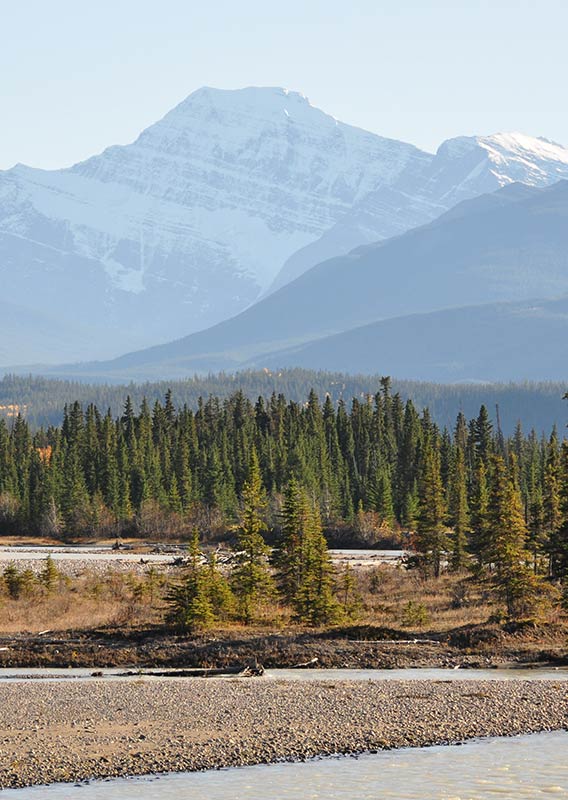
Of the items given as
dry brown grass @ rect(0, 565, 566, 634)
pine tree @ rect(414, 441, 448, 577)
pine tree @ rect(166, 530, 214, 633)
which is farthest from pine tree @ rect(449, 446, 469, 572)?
pine tree @ rect(166, 530, 214, 633)

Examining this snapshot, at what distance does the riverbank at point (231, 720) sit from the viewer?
36.0 m

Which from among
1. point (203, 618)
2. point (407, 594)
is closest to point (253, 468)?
point (407, 594)

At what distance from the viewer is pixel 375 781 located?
111ft

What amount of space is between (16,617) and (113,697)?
21.7 metres

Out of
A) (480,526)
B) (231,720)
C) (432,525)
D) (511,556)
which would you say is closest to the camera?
(231,720)

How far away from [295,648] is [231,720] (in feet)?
46.6

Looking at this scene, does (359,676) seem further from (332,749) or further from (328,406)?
(328,406)

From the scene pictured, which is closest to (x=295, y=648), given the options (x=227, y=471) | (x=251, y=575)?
(x=251, y=575)

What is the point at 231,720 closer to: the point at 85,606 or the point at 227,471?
the point at 85,606

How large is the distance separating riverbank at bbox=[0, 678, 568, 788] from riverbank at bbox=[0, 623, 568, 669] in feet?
16.5

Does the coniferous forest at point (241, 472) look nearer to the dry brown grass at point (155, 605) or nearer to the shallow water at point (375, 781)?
the dry brown grass at point (155, 605)

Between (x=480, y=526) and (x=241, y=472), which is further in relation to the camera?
(x=241, y=472)

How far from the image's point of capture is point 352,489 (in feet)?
515

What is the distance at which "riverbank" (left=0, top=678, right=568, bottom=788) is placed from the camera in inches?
1417
